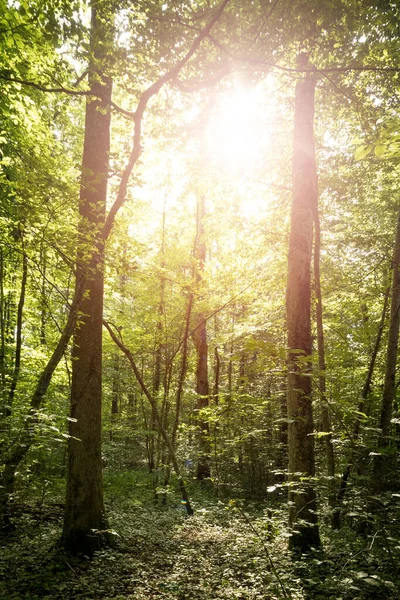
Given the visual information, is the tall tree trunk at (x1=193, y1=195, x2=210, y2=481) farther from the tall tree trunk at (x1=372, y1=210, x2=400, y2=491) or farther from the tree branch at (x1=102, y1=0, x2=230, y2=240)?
the tall tree trunk at (x1=372, y1=210, x2=400, y2=491)

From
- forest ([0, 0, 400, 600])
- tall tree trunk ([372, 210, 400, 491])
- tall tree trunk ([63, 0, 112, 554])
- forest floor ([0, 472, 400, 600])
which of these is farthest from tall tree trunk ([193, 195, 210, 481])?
tall tree trunk ([372, 210, 400, 491])

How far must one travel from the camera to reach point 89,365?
18.5 ft

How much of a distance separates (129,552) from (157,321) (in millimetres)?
5470

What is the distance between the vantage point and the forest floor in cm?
363

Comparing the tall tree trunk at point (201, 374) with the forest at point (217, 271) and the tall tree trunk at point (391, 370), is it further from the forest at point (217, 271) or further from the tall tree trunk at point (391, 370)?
the tall tree trunk at point (391, 370)

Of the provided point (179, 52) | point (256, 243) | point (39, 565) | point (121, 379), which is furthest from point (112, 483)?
point (179, 52)

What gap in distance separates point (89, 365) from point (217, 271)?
4870 millimetres

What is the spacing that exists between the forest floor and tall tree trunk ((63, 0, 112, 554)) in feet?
1.56

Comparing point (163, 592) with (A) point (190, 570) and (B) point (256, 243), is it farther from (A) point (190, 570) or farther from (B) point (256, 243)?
(B) point (256, 243)

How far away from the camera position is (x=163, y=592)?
4148 mm

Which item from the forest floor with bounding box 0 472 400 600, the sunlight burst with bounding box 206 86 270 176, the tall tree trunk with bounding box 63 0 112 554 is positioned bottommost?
the forest floor with bounding box 0 472 400 600

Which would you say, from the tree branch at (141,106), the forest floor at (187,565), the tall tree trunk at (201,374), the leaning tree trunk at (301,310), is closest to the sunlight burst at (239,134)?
the leaning tree trunk at (301,310)

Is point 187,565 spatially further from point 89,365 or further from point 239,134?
point 239,134

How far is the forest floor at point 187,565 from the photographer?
3631 millimetres
